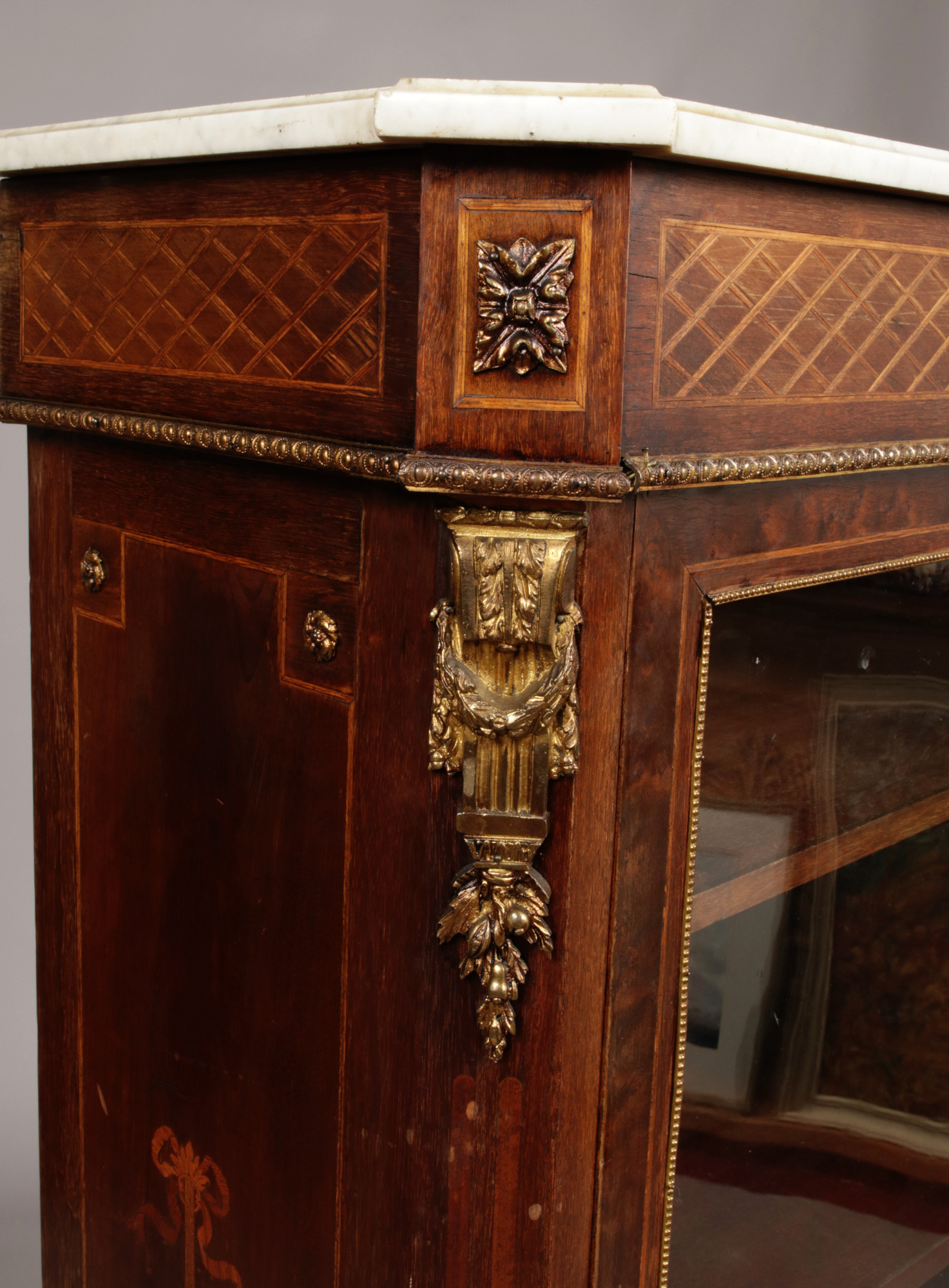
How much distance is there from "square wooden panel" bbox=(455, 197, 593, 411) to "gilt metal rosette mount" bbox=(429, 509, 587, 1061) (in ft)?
0.18

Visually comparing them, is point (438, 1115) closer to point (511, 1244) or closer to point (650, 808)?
point (511, 1244)

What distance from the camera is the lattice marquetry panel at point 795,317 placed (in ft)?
2.41

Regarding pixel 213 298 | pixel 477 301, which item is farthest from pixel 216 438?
pixel 477 301

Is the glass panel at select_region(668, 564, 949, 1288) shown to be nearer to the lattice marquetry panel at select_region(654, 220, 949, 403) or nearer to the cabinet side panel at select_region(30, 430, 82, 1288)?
the lattice marquetry panel at select_region(654, 220, 949, 403)

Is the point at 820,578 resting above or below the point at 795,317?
below

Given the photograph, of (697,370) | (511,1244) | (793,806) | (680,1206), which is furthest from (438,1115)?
(697,370)

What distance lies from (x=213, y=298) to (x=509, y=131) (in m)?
0.26

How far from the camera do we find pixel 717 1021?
920 mm

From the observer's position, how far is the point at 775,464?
790mm

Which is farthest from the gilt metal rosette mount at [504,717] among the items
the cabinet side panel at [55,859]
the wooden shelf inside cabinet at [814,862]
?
the cabinet side panel at [55,859]

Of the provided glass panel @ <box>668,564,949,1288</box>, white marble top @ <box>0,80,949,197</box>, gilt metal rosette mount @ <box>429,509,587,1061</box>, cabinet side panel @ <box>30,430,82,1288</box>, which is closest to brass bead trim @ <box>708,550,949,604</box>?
glass panel @ <box>668,564,949,1288</box>

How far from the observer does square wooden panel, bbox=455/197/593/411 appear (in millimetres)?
685

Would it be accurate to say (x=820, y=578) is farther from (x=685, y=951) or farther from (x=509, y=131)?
(x=509, y=131)

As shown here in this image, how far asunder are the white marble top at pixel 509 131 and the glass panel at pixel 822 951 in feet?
0.78
